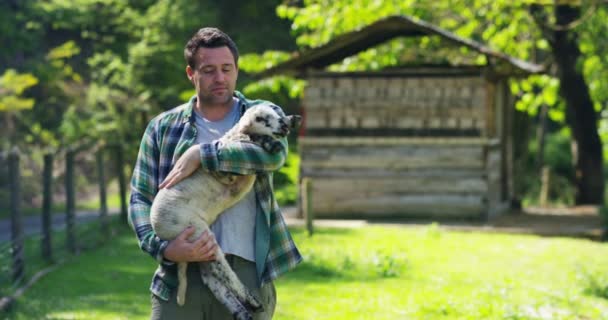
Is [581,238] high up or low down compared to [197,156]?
down

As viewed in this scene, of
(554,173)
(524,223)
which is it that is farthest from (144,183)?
(554,173)

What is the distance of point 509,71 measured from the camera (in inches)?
754

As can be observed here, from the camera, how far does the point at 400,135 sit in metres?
19.4

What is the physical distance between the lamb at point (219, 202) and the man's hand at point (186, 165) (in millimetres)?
33

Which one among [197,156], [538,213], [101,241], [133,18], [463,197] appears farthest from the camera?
[133,18]

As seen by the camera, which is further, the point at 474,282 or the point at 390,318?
the point at 474,282

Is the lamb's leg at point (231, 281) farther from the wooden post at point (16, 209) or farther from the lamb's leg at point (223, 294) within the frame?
the wooden post at point (16, 209)

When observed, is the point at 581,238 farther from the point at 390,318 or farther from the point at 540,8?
the point at 390,318

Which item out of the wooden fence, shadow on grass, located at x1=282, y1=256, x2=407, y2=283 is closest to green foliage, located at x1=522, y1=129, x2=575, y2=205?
the wooden fence

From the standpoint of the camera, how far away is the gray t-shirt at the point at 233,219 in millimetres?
4805

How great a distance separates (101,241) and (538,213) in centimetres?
1014

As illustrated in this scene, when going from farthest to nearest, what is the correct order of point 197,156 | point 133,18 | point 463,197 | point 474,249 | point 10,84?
point 133,18 → point 10,84 → point 463,197 → point 474,249 → point 197,156

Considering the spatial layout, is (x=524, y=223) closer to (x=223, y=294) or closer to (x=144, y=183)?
(x=144, y=183)

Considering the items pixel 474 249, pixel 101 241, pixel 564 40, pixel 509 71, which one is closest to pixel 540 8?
pixel 564 40
